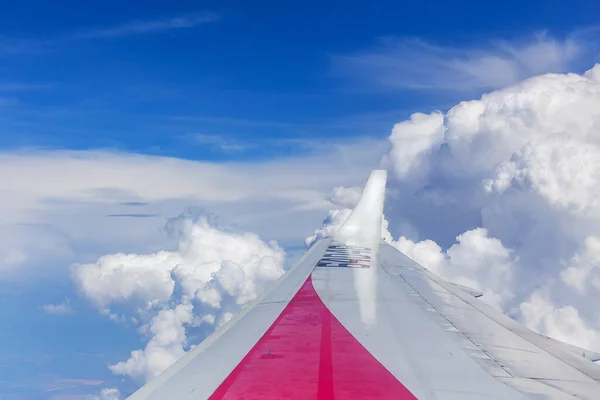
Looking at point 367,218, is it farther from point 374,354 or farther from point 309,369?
point 309,369

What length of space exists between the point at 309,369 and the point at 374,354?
118 cm

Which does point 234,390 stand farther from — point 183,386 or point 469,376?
point 469,376

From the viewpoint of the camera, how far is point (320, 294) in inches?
471

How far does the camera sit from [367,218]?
23.2 m

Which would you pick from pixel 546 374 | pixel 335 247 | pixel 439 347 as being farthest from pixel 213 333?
pixel 335 247

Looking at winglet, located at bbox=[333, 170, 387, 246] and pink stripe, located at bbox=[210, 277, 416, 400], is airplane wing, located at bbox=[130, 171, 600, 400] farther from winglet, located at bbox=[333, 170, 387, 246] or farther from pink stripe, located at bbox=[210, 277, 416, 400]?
winglet, located at bbox=[333, 170, 387, 246]

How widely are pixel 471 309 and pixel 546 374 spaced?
13.3ft

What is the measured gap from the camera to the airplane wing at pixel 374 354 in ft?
20.6

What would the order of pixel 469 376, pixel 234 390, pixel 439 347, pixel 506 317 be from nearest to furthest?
pixel 234 390, pixel 469 376, pixel 439 347, pixel 506 317

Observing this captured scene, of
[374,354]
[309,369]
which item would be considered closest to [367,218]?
[374,354]

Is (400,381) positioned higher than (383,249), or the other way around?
(383,249)

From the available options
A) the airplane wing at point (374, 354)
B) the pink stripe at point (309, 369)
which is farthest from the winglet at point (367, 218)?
the pink stripe at point (309, 369)

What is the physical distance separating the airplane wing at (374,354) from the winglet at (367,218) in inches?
339

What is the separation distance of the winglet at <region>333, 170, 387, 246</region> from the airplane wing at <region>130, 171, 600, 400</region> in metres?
8.61
